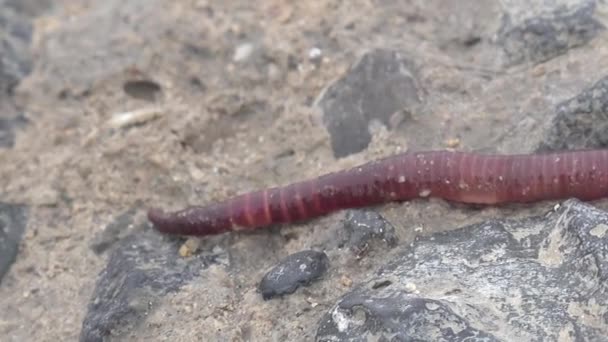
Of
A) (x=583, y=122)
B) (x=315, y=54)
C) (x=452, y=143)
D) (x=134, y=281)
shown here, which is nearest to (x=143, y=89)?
(x=315, y=54)

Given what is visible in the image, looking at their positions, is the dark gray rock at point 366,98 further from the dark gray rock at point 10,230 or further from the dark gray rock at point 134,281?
the dark gray rock at point 10,230

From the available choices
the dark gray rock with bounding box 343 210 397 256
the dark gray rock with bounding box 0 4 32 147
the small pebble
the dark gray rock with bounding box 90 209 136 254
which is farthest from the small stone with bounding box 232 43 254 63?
the dark gray rock with bounding box 343 210 397 256

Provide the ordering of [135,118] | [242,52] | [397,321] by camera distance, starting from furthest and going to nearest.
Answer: [242,52], [135,118], [397,321]

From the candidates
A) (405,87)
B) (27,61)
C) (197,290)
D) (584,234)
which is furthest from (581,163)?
(27,61)

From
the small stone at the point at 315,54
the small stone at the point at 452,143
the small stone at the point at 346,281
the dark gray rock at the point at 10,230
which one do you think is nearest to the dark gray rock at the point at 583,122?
the small stone at the point at 452,143

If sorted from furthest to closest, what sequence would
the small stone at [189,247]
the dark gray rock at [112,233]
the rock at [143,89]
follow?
the rock at [143,89] < the dark gray rock at [112,233] < the small stone at [189,247]

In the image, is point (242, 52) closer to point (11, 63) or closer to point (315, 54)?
point (315, 54)

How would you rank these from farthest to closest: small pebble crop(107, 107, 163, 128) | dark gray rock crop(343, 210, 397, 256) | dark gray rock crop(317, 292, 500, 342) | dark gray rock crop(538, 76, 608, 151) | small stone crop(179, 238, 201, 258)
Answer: small pebble crop(107, 107, 163, 128) < small stone crop(179, 238, 201, 258) < dark gray rock crop(538, 76, 608, 151) < dark gray rock crop(343, 210, 397, 256) < dark gray rock crop(317, 292, 500, 342)

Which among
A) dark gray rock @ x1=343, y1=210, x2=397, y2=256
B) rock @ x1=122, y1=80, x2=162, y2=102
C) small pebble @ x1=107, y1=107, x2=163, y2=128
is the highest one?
rock @ x1=122, y1=80, x2=162, y2=102

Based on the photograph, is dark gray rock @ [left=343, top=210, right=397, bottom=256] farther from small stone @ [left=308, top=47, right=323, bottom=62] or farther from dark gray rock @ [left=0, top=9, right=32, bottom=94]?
dark gray rock @ [left=0, top=9, right=32, bottom=94]
